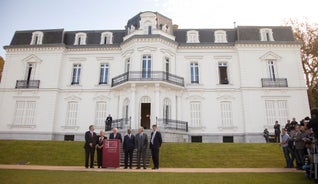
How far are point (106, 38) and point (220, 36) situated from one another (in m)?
11.5

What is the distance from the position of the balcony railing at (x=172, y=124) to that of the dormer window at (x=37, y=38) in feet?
48.4

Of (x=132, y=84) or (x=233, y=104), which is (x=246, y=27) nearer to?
(x=233, y=104)

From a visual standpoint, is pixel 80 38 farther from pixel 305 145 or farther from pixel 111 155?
pixel 305 145

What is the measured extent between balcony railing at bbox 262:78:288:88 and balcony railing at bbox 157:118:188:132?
316 inches

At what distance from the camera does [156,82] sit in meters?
19.8

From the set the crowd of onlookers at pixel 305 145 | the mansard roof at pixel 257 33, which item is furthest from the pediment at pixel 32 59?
the crowd of onlookers at pixel 305 145

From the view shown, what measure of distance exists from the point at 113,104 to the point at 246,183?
681 inches

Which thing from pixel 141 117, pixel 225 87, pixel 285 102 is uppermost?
pixel 225 87

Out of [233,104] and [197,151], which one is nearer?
[197,151]

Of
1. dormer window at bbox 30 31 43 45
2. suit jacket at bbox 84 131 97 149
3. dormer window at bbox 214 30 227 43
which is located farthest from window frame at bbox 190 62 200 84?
dormer window at bbox 30 31 43 45

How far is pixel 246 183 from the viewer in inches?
240

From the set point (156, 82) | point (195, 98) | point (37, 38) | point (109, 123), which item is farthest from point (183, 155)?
point (37, 38)

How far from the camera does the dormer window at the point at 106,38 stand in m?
24.1

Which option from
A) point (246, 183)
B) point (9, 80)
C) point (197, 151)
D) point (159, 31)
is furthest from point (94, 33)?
point (246, 183)
